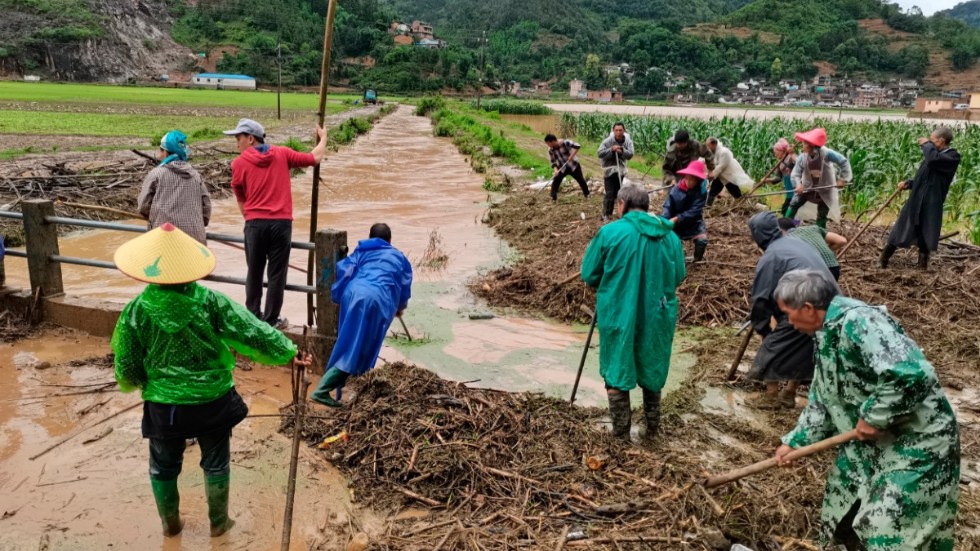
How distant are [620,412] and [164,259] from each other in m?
2.95

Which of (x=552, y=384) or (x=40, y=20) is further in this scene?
(x=40, y=20)

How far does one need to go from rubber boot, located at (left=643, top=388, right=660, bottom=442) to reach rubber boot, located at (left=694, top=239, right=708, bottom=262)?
13.7 ft

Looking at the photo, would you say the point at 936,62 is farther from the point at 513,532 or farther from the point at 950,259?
the point at 513,532

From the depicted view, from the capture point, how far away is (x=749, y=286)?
7.72 m

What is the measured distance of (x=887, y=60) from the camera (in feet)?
353

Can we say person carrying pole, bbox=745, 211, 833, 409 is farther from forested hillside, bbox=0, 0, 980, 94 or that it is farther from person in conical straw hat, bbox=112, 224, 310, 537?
forested hillside, bbox=0, 0, 980, 94

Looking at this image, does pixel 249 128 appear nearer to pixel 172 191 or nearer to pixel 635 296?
pixel 172 191

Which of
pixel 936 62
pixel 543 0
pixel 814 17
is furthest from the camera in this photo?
pixel 543 0

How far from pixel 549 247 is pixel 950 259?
547 cm

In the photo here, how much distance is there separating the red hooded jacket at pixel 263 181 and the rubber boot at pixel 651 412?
327 cm

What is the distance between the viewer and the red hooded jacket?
562cm

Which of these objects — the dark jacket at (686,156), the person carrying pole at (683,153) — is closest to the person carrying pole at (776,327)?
the person carrying pole at (683,153)

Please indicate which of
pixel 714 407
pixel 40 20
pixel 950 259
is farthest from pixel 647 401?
Answer: pixel 40 20

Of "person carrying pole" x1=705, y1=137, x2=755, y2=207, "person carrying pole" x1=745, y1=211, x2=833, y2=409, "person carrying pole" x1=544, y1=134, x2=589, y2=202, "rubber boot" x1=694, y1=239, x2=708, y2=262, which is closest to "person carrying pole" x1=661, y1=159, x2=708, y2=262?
"rubber boot" x1=694, y1=239, x2=708, y2=262
